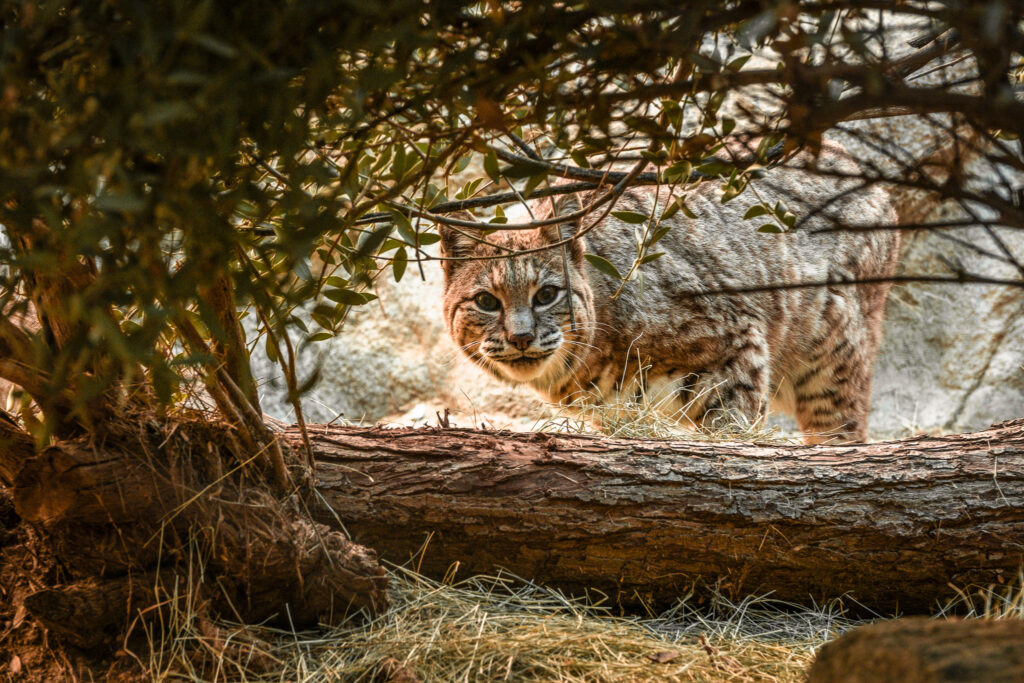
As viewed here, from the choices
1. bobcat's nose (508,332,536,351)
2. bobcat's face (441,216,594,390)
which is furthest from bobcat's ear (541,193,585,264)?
bobcat's nose (508,332,536,351)

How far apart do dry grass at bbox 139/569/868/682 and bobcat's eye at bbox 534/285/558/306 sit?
2083mm

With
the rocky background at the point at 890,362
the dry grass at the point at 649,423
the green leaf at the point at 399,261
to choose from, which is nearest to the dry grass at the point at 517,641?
the green leaf at the point at 399,261

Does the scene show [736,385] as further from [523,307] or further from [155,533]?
[155,533]

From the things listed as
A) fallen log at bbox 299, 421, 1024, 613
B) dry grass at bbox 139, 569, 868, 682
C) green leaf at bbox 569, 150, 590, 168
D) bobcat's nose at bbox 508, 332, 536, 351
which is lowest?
dry grass at bbox 139, 569, 868, 682

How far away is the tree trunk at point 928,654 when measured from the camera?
4.81 feet

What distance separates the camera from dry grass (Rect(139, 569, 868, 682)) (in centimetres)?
245

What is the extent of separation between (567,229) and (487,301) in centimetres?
64

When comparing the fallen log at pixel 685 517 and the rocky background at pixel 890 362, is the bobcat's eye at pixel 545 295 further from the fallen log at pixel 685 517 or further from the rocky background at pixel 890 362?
the rocky background at pixel 890 362

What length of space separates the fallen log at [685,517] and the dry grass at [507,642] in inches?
3.8

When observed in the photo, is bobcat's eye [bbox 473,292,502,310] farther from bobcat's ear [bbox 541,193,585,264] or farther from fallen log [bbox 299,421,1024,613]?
fallen log [bbox 299,421,1024,613]

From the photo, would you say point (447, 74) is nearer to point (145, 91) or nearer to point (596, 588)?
point (145, 91)

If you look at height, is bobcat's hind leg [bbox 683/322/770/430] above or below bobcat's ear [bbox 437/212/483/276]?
below

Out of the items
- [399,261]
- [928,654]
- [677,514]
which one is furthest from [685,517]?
[928,654]

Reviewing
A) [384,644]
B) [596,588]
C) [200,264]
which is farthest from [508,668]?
[200,264]
